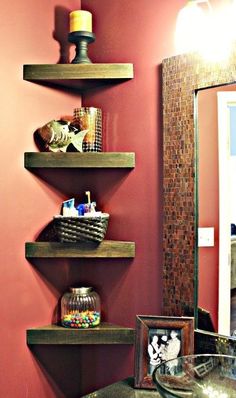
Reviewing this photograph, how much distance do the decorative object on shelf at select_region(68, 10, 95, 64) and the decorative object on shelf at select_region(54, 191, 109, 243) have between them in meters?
0.60

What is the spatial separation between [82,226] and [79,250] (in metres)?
0.11

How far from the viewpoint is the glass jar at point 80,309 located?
1988mm

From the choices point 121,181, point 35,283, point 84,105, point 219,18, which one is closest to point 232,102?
point 219,18

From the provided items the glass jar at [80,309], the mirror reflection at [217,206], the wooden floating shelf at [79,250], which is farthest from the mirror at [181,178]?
the glass jar at [80,309]

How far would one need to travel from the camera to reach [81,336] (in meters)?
1.97

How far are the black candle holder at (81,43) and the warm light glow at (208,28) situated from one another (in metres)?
0.36

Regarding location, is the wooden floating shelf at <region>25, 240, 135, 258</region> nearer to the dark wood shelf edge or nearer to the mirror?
the mirror

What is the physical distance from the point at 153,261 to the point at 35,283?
0.47m

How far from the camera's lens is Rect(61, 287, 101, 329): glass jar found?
1988mm

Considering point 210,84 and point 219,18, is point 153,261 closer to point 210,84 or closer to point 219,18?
point 210,84

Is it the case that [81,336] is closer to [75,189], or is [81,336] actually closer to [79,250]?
[79,250]

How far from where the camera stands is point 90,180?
2102 mm

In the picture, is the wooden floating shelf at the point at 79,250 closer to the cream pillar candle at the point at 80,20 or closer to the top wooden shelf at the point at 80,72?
the top wooden shelf at the point at 80,72

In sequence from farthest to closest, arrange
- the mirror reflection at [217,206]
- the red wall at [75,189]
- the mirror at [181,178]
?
Answer: the red wall at [75,189]
the mirror at [181,178]
the mirror reflection at [217,206]
